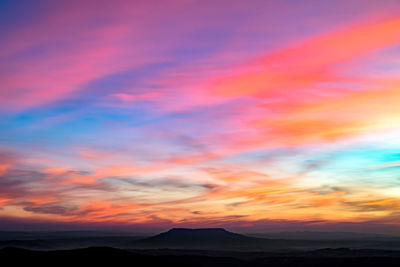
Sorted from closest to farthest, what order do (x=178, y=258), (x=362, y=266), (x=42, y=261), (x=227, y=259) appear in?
Answer: (x=42, y=261) → (x=362, y=266) → (x=178, y=258) → (x=227, y=259)

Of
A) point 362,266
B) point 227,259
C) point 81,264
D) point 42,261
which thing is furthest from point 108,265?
point 362,266

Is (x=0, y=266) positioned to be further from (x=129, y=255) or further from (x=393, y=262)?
(x=393, y=262)

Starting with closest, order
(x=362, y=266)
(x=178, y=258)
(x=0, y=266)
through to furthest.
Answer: (x=0, y=266) < (x=362, y=266) < (x=178, y=258)

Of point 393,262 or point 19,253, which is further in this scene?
point 393,262

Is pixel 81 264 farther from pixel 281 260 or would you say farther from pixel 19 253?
pixel 281 260

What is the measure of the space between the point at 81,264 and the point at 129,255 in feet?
45.8

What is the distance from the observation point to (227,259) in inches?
5684

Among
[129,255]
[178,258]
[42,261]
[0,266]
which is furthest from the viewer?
[178,258]

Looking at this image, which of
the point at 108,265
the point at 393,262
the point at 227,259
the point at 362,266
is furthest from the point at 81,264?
the point at 393,262

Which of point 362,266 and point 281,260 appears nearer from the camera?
point 362,266

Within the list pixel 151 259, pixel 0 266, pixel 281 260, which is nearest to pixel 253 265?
pixel 281 260

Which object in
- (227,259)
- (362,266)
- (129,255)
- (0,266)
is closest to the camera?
(0,266)

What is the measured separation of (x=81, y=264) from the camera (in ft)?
273

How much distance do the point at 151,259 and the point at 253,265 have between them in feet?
136
